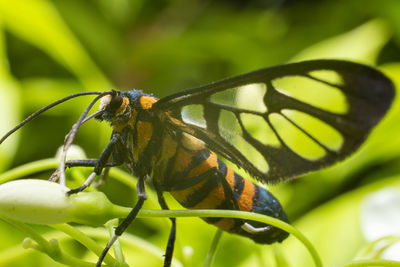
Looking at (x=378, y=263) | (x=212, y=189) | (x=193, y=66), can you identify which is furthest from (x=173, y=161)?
(x=193, y=66)

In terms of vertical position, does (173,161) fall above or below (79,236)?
above

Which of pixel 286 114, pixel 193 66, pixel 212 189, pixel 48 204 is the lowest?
pixel 48 204

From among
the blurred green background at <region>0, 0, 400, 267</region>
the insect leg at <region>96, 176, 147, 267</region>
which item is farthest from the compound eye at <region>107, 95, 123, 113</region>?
the blurred green background at <region>0, 0, 400, 267</region>

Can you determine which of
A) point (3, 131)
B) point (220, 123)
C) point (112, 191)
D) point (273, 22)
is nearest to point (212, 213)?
point (220, 123)

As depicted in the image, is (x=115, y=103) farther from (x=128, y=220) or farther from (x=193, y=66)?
(x=193, y=66)

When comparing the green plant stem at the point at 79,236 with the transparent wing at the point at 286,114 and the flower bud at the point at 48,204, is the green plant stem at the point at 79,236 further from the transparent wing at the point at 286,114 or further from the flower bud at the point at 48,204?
the transparent wing at the point at 286,114

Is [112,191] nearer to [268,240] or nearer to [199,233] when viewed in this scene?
[199,233]
